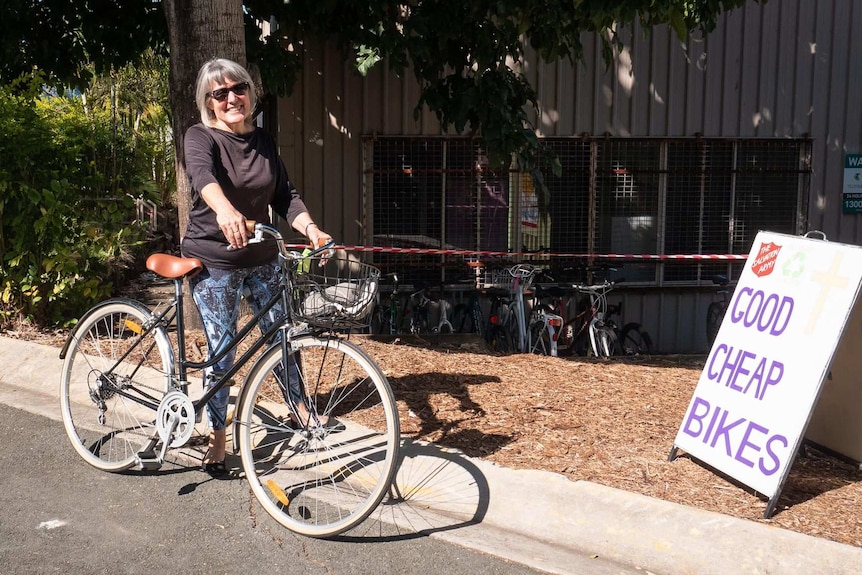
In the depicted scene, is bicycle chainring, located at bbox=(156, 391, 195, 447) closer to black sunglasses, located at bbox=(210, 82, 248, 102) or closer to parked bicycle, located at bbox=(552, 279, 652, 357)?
black sunglasses, located at bbox=(210, 82, 248, 102)

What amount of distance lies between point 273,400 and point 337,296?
193 centimetres

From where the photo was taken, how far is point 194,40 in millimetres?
6598

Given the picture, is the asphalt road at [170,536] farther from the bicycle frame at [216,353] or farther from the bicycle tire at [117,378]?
the bicycle frame at [216,353]

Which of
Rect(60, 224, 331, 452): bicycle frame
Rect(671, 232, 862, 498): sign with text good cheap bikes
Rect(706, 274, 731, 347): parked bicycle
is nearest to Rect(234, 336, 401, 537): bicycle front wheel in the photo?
Rect(60, 224, 331, 452): bicycle frame

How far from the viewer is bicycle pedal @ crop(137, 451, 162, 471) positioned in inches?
182

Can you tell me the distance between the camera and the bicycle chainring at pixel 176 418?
4375 millimetres

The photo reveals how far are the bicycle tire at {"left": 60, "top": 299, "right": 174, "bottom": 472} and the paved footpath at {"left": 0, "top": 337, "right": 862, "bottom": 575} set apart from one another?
54.6 inches

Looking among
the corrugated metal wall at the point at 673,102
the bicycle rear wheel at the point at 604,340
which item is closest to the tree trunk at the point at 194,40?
the corrugated metal wall at the point at 673,102

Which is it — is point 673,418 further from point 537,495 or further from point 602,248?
point 602,248

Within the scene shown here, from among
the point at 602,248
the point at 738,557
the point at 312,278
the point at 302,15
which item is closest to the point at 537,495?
the point at 738,557

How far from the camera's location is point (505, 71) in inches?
309

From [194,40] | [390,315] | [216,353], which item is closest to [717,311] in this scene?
[390,315]

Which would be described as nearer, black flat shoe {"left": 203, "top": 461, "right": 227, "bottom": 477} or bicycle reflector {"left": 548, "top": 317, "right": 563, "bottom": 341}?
black flat shoe {"left": 203, "top": 461, "right": 227, "bottom": 477}

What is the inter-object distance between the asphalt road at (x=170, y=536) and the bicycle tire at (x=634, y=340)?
6458 millimetres
